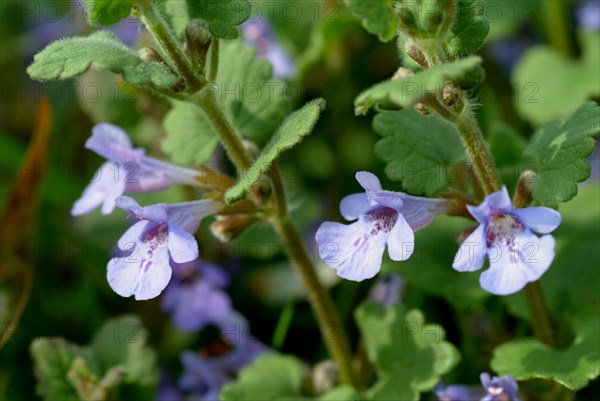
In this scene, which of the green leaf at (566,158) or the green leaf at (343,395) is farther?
the green leaf at (343,395)

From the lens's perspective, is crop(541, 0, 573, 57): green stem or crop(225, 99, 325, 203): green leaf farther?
crop(541, 0, 573, 57): green stem

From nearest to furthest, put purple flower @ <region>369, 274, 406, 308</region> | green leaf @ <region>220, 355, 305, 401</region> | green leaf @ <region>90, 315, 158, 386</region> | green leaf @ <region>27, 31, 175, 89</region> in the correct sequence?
green leaf @ <region>27, 31, 175, 89</region> → green leaf @ <region>220, 355, 305, 401</region> → green leaf @ <region>90, 315, 158, 386</region> → purple flower @ <region>369, 274, 406, 308</region>

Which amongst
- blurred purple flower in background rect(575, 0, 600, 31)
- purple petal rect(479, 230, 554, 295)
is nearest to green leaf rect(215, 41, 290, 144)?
purple petal rect(479, 230, 554, 295)

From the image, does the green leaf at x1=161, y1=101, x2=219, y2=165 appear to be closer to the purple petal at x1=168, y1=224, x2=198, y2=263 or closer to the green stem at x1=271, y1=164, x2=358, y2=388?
the green stem at x1=271, y1=164, x2=358, y2=388

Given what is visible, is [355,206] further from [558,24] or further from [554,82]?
[558,24]

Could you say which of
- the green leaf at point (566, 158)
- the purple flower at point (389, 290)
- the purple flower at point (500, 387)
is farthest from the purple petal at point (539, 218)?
the purple flower at point (389, 290)

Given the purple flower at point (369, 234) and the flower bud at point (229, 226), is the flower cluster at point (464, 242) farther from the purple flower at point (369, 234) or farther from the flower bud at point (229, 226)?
the flower bud at point (229, 226)

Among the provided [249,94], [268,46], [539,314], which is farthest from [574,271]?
[268,46]
